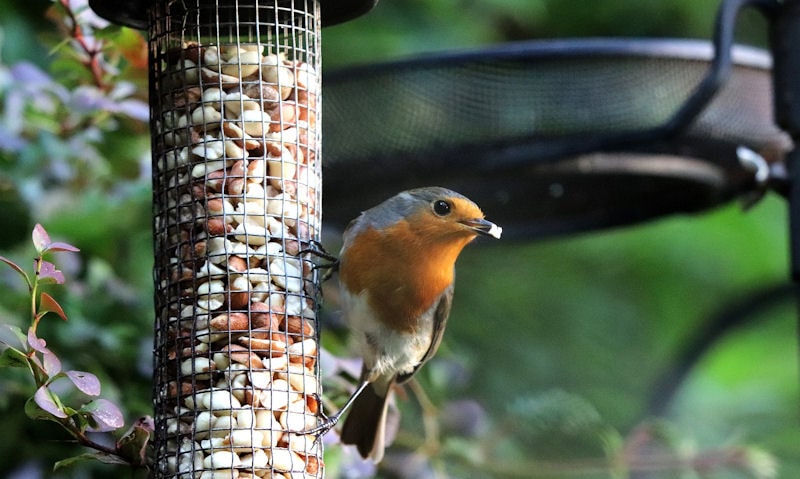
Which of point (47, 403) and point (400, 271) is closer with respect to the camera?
point (47, 403)

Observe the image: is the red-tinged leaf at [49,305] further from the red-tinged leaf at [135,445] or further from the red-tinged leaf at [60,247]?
the red-tinged leaf at [135,445]

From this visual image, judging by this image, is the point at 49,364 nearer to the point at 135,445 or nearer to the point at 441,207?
the point at 135,445

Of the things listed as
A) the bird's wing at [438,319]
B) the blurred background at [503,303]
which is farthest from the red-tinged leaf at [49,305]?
the bird's wing at [438,319]

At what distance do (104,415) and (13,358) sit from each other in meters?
0.23

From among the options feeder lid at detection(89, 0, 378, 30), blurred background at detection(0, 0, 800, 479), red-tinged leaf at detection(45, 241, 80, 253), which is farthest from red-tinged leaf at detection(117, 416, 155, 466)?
feeder lid at detection(89, 0, 378, 30)

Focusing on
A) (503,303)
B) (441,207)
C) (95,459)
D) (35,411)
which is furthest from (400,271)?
(503,303)

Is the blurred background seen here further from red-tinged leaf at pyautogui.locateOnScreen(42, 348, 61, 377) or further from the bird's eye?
red-tinged leaf at pyautogui.locateOnScreen(42, 348, 61, 377)

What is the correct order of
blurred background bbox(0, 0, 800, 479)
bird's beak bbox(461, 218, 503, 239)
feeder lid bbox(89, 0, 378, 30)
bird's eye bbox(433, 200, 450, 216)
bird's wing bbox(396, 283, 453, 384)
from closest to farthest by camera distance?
feeder lid bbox(89, 0, 378, 30), bird's beak bbox(461, 218, 503, 239), bird's eye bbox(433, 200, 450, 216), bird's wing bbox(396, 283, 453, 384), blurred background bbox(0, 0, 800, 479)

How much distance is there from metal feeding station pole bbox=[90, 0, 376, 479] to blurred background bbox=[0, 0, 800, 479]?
402 millimetres

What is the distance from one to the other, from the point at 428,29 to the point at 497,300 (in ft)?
5.25

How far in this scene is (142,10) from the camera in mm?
3391

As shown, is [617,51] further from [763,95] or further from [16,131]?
[16,131]

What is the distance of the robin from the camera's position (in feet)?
12.0

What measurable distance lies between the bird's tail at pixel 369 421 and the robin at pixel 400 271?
0.10ft
